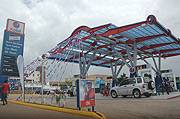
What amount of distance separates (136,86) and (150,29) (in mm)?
7203

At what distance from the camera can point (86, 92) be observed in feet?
22.2

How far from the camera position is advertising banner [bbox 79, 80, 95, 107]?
21.5 feet

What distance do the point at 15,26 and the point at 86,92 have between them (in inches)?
559

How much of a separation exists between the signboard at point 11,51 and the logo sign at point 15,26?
490mm

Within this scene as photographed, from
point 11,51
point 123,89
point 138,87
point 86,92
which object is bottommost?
point 123,89

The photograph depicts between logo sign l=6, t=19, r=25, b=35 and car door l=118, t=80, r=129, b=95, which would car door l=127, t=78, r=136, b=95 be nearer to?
car door l=118, t=80, r=129, b=95

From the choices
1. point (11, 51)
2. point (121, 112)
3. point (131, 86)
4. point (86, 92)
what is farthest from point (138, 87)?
point (11, 51)

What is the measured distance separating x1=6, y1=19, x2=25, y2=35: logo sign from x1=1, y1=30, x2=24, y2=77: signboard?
1.61 feet

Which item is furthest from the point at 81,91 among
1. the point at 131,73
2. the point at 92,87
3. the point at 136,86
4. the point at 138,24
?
the point at 131,73

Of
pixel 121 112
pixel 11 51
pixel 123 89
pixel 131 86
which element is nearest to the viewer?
pixel 121 112

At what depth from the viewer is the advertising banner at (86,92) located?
21.5 feet

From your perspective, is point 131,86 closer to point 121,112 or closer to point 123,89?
point 123,89

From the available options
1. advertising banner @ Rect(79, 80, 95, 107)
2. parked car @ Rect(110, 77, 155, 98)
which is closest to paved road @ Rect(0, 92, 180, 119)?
advertising banner @ Rect(79, 80, 95, 107)

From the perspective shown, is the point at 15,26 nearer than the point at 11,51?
No
